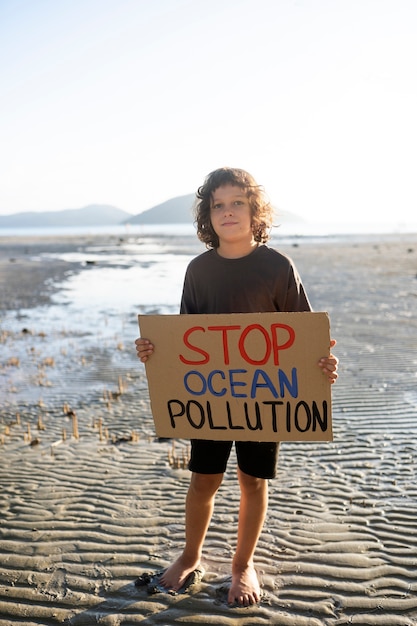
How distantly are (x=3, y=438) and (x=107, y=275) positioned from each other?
22091mm

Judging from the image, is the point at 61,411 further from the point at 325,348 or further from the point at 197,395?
the point at 325,348

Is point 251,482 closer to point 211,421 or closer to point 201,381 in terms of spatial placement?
point 211,421

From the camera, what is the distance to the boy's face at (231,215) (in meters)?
3.08

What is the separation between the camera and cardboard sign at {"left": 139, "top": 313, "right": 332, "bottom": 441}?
3088mm

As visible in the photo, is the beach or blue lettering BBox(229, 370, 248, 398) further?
the beach

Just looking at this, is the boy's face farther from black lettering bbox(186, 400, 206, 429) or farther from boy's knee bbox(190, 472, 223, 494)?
boy's knee bbox(190, 472, 223, 494)

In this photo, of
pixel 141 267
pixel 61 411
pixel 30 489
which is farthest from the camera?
pixel 141 267

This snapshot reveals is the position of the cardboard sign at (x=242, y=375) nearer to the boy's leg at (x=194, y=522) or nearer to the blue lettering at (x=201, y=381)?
the blue lettering at (x=201, y=381)

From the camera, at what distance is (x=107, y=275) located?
28.2 m

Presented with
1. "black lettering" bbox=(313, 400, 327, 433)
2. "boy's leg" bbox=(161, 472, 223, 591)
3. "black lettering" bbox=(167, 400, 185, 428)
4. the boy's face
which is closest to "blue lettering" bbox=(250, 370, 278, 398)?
"black lettering" bbox=(313, 400, 327, 433)

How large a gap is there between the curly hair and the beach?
2194 millimetres

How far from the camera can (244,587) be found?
3.39 metres

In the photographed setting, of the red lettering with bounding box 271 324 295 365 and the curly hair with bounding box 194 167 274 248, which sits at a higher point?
the curly hair with bounding box 194 167 274 248

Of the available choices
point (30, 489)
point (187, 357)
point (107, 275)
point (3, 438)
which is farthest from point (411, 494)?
point (107, 275)
